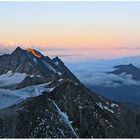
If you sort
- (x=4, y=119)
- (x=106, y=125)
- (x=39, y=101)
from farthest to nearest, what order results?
1. (x=106, y=125)
2. (x=39, y=101)
3. (x=4, y=119)

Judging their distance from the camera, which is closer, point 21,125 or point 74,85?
point 21,125

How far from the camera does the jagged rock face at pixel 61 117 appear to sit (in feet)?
466

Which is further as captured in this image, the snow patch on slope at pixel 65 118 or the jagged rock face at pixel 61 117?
the snow patch on slope at pixel 65 118

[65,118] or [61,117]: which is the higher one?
[61,117]

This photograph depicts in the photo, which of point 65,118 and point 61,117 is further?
point 65,118

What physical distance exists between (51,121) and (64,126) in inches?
180

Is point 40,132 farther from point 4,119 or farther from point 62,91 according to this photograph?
point 62,91

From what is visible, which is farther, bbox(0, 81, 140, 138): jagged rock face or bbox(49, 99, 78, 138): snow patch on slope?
bbox(49, 99, 78, 138): snow patch on slope

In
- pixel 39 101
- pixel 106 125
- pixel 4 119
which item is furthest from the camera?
pixel 106 125

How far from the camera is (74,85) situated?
6752 inches

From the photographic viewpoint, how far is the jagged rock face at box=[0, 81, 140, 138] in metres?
142

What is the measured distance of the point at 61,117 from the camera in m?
153

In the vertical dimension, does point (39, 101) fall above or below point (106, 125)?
above

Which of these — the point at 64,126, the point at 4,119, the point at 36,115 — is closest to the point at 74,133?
the point at 64,126
